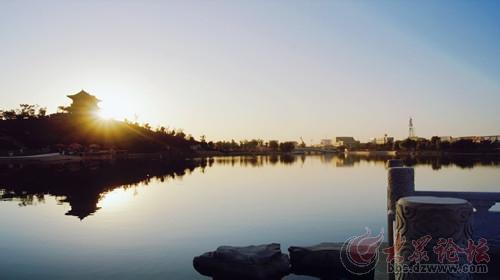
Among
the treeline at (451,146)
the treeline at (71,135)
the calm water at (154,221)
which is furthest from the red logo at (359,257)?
the treeline at (451,146)

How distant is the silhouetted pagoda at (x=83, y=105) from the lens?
86.3 m

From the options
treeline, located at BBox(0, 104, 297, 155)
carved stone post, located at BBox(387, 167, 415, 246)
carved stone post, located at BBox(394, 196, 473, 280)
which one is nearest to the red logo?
carved stone post, located at BBox(387, 167, 415, 246)

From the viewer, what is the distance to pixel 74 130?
261 ft

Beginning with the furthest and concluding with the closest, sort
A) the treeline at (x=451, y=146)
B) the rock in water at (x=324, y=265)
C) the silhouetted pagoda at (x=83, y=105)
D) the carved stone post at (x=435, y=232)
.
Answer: the treeline at (x=451, y=146) → the silhouetted pagoda at (x=83, y=105) → the rock in water at (x=324, y=265) → the carved stone post at (x=435, y=232)

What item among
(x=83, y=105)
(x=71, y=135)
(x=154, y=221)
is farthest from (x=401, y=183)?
(x=83, y=105)

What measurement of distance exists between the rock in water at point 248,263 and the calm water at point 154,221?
1.87ft

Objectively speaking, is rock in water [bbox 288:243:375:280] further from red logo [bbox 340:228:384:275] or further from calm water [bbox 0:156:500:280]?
calm water [bbox 0:156:500:280]

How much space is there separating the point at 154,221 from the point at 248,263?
10680 millimetres

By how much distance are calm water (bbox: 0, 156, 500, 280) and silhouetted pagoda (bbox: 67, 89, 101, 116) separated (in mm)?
56416

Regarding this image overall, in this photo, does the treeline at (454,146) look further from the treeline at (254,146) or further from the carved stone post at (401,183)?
the carved stone post at (401,183)

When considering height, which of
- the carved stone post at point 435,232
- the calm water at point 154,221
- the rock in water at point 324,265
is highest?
the carved stone post at point 435,232

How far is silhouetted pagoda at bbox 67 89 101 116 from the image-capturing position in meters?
86.3

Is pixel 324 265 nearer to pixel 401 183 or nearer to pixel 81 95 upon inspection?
pixel 401 183

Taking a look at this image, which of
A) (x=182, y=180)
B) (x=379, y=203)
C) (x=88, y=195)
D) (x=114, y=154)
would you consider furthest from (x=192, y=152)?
(x=379, y=203)
